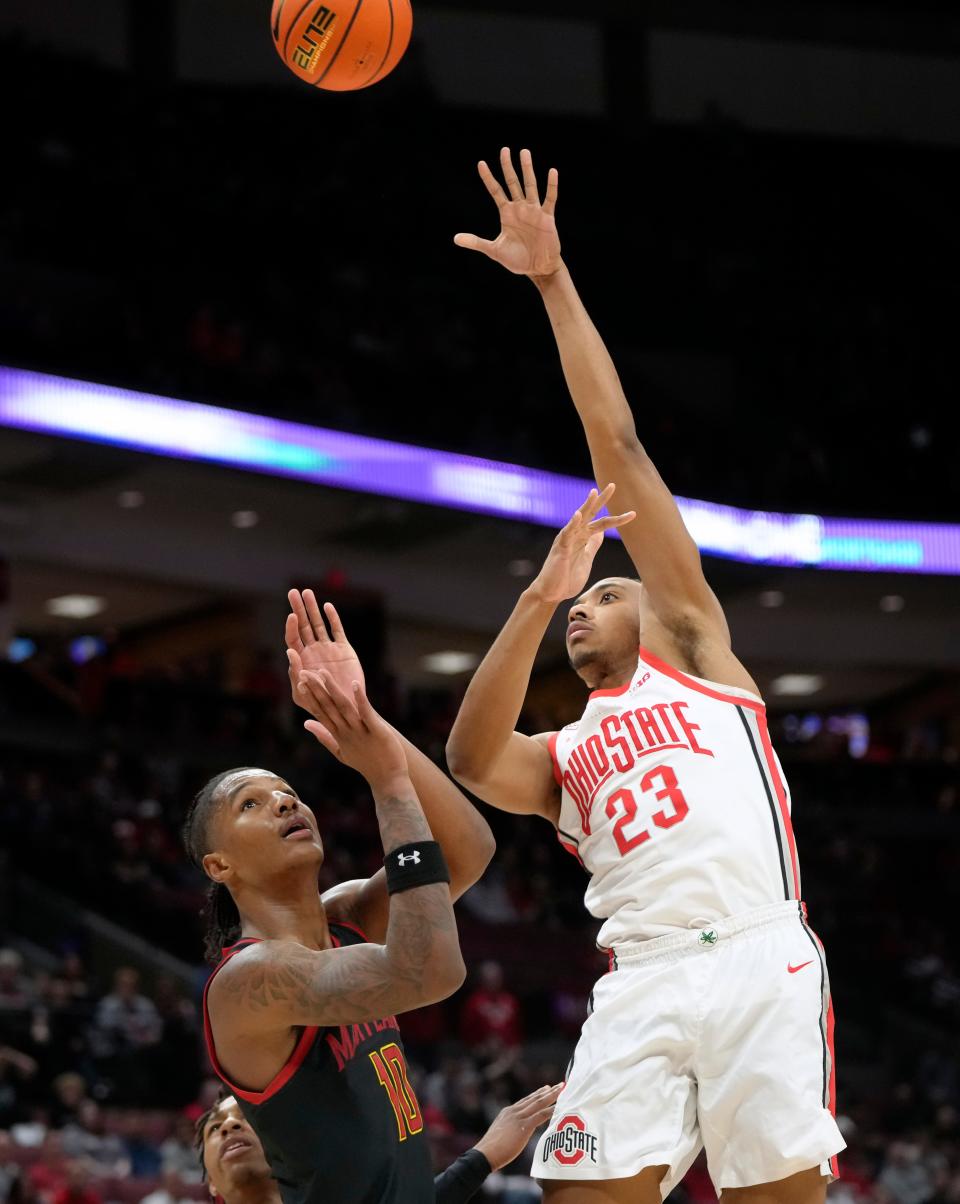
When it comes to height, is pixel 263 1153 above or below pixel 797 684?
below

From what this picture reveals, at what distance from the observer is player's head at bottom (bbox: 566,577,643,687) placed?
4336 mm

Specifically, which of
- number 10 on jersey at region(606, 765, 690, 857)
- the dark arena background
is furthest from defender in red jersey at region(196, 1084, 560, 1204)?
the dark arena background

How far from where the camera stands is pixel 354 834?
16047 millimetres

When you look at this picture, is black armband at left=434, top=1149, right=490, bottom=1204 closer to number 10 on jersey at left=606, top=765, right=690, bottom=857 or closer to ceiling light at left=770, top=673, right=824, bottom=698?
number 10 on jersey at left=606, top=765, right=690, bottom=857

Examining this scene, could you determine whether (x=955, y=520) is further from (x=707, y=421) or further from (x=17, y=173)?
(x=17, y=173)

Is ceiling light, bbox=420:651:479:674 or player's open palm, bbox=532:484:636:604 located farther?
ceiling light, bbox=420:651:479:674

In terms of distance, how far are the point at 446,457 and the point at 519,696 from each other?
14.5m

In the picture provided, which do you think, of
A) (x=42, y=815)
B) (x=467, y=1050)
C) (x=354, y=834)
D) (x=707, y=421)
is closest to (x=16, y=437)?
(x=42, y=815)

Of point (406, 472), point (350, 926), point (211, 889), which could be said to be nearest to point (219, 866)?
point (211, 889)

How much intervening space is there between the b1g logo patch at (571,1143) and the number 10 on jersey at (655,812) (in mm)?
601

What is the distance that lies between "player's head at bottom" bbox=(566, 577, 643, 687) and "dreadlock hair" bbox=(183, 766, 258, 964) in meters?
0.92

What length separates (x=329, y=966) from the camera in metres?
3.45

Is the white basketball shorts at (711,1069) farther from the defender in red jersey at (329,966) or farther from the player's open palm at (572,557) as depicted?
the player's open palm at (572,557)

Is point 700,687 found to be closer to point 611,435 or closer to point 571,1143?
point 611,435
